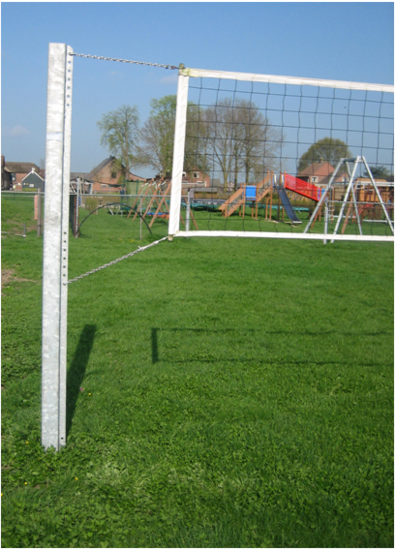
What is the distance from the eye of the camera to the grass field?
252cm

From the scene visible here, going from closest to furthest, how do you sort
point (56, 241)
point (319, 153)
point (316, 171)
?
point (56, 241) < point (319, 153) < point (316, 171)

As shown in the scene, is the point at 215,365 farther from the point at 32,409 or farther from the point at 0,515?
the point at 0,515

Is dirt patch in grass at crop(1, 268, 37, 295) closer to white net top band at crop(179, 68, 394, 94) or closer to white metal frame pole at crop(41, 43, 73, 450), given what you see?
white metal frame pole at crop(41, 43, 73, 450)

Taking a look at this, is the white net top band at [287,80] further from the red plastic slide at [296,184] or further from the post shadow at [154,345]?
the post shadow at [154,345]

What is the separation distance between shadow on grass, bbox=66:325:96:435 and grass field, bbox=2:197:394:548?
0.02 metres

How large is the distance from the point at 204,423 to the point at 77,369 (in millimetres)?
1420

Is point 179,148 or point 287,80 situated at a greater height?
point 287,80

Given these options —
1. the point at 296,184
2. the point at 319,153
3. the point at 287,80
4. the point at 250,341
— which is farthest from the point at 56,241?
the point at 296,184

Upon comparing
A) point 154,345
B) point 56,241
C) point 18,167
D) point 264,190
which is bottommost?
point 154,345

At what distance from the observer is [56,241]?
2912 millimetres

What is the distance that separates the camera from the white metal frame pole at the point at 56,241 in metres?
2.82

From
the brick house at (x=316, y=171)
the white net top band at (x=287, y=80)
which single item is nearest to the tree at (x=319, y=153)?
the brick house at (x=316, y=171)

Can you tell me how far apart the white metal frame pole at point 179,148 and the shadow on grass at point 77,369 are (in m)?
1.46

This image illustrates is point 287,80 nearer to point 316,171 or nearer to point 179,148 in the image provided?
point 179,148
